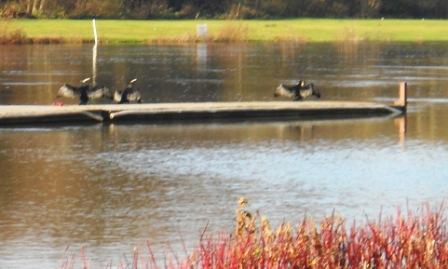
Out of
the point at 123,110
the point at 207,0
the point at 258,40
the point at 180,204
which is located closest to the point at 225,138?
the point at 123,110

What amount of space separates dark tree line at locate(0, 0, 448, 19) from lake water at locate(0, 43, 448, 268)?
36587mm

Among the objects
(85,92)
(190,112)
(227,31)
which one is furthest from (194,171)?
(227,31)

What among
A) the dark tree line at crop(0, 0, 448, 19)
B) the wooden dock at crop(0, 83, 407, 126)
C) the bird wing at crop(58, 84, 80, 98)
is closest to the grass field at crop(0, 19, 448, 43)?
the dark tree line at crop(0, 0, 448, 19)

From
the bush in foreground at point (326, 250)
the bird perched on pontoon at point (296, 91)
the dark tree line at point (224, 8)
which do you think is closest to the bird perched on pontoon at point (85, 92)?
the bird perched on pontoon at point (296, 91)

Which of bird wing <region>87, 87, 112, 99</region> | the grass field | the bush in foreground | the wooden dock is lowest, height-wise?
the grass field

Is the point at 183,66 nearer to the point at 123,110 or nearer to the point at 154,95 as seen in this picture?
the point at 154,95

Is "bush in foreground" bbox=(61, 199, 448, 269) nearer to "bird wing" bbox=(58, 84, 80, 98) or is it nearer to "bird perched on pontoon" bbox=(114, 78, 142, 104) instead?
"bird wing" bbox=(58, 84, 80, 98)

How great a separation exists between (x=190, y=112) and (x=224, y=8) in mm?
54563

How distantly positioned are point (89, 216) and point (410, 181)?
5.19 m

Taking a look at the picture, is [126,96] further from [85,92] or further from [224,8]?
[224,8]

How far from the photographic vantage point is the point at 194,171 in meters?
20.4

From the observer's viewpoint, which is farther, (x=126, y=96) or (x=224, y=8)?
(x=224, y=8)

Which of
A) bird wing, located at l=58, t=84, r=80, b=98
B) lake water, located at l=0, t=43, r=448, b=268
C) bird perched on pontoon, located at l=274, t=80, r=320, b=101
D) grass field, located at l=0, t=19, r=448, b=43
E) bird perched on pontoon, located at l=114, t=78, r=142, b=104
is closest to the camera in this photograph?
lake water, located at l=0, t=43, r=448, b=268

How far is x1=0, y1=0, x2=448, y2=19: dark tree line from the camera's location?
7369 centimetres
